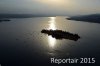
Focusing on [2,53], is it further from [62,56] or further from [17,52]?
[62,56]

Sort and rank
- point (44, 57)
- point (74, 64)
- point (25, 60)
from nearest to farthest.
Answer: point (74, 64), point (25, 60), point (44, 57)

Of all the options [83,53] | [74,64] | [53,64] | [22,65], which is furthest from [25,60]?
[83,53]

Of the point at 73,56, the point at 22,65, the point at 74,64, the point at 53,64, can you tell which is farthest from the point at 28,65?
the point at 73,56

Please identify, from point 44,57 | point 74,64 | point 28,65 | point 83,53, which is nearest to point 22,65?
point 28,65

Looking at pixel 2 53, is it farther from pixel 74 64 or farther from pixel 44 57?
pixel 74 64

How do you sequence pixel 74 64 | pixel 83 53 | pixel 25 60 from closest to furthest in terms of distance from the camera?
pixel 74 64
pixel 25 60
pixel 83 53

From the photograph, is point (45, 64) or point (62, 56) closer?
point (45, 64)

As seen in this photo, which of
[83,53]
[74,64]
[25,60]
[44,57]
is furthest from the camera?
[83,53]

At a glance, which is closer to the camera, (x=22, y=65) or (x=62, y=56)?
(x=22, y=65)

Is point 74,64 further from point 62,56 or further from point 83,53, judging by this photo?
point 83,53
